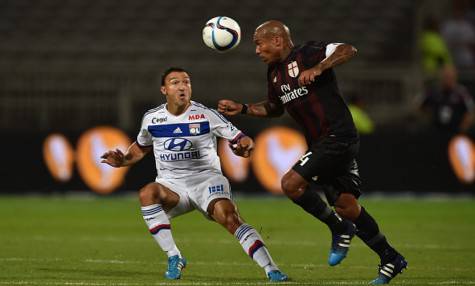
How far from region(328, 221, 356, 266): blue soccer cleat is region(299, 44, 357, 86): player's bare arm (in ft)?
4.67

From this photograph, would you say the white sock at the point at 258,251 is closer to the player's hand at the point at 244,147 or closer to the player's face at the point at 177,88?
the player's hand at the point at 244,147

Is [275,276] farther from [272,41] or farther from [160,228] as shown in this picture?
[272,41]

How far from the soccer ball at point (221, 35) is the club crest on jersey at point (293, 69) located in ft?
2.31

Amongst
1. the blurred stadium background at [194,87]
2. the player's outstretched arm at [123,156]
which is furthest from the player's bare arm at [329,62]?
the blurred stadium background at [194,87]

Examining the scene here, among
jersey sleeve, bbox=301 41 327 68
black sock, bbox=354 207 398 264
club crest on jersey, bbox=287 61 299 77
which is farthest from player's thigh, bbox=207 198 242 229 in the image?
jersey sleeve, bbox=301 41 327 68

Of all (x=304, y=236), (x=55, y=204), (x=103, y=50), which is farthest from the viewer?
(x=103, y=50)

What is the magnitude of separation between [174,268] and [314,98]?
5.80ft

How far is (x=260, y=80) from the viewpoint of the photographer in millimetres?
21359

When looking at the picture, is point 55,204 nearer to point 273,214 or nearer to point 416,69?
point 273,214

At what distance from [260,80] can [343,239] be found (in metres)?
11.9

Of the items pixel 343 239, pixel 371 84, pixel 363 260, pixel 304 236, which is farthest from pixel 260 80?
pixel 343 239

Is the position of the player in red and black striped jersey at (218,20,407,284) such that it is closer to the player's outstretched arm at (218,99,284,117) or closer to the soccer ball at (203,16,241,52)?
the player's outstretched arm at (218,99,284,117)

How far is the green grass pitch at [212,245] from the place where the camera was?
956 centimetres

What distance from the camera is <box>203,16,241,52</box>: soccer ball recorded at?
9.91 meters
